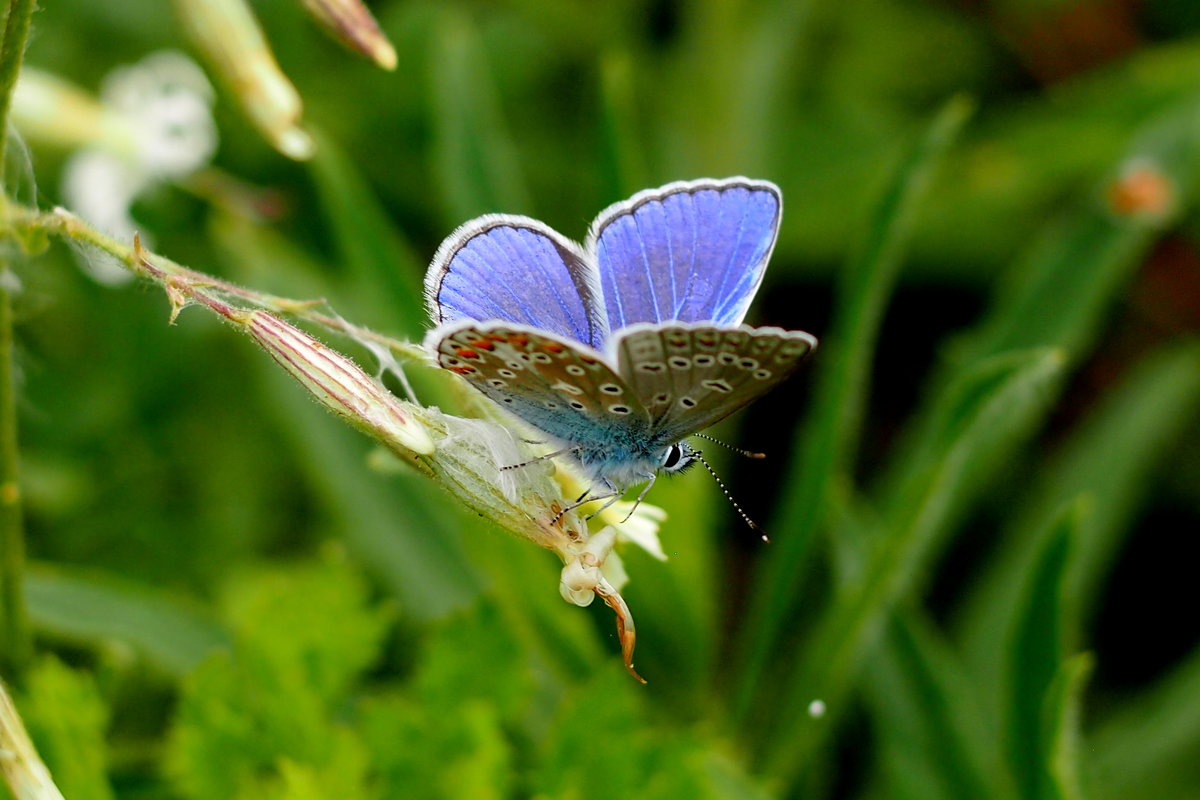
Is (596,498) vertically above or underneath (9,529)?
above

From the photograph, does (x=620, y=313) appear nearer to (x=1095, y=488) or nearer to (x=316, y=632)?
(x=316, y=632)

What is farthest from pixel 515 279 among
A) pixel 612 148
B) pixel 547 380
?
pixel 612 148

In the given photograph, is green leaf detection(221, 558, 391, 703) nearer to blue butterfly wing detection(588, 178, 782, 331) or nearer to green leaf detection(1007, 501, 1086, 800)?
blue butterfly wing detection(588, 178, 782, 331)

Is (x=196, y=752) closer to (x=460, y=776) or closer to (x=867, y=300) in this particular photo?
(x=460, y=776)

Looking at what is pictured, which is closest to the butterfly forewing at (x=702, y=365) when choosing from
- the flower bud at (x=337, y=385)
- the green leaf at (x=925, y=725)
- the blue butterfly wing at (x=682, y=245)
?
the blue butterfly wing at (x=682, y=245)

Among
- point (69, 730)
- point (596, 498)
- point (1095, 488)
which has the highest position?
point (1095, 488)

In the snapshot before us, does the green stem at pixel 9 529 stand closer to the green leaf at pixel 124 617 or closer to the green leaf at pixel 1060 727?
the green leaf at pixel 124 617

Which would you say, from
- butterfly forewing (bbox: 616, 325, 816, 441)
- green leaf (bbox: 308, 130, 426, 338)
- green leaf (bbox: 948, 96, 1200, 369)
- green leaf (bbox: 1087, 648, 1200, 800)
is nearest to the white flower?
green leaf (bbox: 308, 130, 426, 338)
